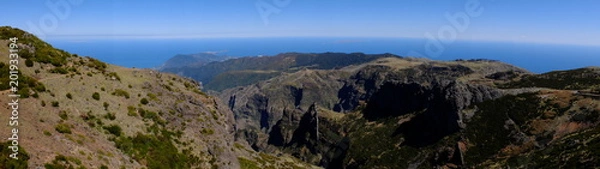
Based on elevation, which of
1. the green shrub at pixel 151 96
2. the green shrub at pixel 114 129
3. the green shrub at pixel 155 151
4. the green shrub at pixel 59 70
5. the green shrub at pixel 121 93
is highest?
the green shrub at pixel 59 70

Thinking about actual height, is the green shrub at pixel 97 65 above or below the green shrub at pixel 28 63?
below

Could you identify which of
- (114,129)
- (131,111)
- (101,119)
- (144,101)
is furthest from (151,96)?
(114,129)

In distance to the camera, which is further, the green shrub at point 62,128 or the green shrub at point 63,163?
the green shrub at point 62,128

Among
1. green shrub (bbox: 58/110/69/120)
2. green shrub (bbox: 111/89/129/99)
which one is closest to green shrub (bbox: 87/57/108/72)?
green shrub (bbox: 111/89/129/99)

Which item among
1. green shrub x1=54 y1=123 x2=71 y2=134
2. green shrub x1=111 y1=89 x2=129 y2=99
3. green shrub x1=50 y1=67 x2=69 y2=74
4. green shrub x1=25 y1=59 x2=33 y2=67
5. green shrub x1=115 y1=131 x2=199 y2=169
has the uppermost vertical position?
green shrub x1=25 y1=59 x2=33 y2=67

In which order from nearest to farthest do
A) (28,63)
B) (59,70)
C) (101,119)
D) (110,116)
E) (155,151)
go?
(101,119), (155,151), (110,116), (28,63), (59,70)

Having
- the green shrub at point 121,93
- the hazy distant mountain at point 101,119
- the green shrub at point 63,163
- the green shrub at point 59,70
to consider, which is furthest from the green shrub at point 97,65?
the green shrub at point 63,163

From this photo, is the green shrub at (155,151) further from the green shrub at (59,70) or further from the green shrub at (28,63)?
the green shrub at (28,63)

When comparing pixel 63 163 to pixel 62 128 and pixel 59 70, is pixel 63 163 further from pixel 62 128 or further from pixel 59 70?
pixel 59 70

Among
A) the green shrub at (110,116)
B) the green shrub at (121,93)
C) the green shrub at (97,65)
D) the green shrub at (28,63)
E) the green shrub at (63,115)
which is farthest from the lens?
the green shrub at (97,65)

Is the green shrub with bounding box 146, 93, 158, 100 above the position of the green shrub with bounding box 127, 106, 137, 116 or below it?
above

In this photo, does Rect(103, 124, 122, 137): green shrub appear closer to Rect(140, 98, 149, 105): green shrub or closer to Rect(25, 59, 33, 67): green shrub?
Rect(140, 98, 149, 105): green shrub
